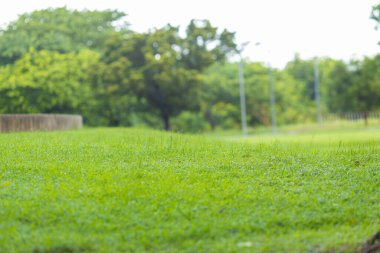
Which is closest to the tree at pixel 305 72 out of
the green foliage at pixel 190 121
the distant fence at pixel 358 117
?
the distant fence at pixel 358 117

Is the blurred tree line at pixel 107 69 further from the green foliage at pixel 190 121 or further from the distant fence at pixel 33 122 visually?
the distant fence at pixel 33 122

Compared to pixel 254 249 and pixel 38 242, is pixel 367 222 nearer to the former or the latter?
pixel 254 249

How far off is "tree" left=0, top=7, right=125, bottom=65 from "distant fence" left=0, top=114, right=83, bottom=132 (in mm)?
16492

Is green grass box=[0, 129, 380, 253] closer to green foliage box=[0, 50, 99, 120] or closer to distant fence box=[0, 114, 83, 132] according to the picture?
distant fence box=[0, 114, 83, 132]

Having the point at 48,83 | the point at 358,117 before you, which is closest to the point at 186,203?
the point at 48,83

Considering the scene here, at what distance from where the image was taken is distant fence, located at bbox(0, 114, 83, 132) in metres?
20.0

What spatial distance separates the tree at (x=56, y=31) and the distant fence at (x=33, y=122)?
649 inches

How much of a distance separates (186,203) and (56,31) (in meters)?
37.7

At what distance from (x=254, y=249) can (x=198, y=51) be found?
114 ft

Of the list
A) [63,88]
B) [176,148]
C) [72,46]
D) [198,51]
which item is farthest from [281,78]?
[176,148]

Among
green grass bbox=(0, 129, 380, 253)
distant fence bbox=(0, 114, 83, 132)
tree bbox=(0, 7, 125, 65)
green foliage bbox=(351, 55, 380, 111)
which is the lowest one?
green grass bbox=(0, 129, 380, 253)

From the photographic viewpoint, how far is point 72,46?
4362cm

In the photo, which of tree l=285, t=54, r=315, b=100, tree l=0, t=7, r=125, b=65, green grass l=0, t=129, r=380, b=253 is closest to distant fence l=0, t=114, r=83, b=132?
green grass l=0, t=129, r=380, b=253

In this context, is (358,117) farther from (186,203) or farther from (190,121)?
(186,203)
